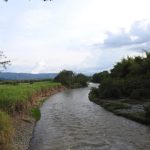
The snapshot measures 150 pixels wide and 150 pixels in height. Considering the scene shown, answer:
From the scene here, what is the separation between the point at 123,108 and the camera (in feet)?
162

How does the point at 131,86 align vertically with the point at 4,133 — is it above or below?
above

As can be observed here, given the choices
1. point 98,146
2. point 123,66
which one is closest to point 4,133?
point 98,146

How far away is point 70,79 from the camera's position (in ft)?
517

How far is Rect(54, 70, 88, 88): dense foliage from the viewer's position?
15325 cm

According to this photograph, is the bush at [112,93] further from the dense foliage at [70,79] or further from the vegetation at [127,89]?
the dense foliage at [70,79]

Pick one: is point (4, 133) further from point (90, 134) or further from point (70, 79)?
point (70, 79)

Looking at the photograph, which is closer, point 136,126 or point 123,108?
point 136,126

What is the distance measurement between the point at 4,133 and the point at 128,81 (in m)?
48.3

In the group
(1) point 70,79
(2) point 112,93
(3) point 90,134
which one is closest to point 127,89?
(2) point 112,93

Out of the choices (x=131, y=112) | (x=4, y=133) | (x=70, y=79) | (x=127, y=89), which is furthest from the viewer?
(x=70, y=79)

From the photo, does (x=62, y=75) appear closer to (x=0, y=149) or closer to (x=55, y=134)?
(x=55, y=134)

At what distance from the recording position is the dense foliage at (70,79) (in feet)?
503

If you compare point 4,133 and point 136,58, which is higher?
point 136,58

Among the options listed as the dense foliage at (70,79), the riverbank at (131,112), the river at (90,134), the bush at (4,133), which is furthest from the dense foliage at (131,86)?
the dense foliage at (70,79)
